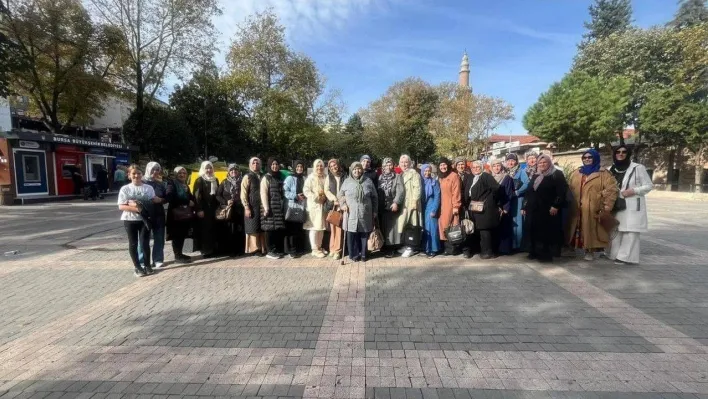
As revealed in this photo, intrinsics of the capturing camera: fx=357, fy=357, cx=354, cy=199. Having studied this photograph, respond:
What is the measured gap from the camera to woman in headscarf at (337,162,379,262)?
6023 millimetres

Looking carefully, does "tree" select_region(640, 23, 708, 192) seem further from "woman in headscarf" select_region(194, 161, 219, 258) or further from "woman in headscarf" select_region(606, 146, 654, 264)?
"woman in headscarf" select_region(194, 161, 219, 258)

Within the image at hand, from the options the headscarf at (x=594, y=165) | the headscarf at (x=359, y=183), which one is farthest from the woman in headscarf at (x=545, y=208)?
the headscarf at (x=359, y=183)

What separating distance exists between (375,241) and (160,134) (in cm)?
2229

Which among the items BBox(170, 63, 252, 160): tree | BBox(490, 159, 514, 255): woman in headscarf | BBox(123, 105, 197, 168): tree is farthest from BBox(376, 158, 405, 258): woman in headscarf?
BBox(170, 63, 252, 160): tree

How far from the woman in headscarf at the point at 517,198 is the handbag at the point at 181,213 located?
18.5 feet

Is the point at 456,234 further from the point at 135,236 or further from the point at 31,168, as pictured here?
the point at 31,168

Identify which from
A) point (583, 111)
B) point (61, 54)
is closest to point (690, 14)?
point (583, 111)

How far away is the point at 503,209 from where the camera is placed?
614 centimetres

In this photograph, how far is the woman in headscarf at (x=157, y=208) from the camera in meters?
5.79

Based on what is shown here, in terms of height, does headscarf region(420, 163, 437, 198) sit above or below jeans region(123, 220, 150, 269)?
above

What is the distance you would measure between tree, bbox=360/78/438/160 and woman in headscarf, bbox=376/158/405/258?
30.2m

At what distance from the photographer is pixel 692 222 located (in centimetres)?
1073

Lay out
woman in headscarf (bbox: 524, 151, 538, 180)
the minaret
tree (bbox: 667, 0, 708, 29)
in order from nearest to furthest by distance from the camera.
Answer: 1. woman in headscarf (bbox: 524, 151, 538, 180)
2. tree (bbox: 667, 0, 708, 29)
3. the minaret

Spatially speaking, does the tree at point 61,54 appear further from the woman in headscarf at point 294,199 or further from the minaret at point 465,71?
the minaret at point 465,71
